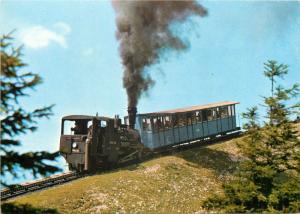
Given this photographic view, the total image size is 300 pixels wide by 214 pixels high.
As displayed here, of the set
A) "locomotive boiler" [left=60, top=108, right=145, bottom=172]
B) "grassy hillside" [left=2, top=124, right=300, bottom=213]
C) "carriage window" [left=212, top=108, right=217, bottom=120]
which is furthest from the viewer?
"carriage window" [left=212, top=108, right=217, bottom=120]

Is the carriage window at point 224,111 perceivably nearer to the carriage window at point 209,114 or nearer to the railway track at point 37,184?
the carriage window at point 209,114

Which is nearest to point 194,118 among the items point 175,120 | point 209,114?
point 209,114

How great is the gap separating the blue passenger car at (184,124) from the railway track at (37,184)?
687 centimetres

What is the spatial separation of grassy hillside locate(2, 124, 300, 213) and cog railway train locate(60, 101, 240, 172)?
1105 mm

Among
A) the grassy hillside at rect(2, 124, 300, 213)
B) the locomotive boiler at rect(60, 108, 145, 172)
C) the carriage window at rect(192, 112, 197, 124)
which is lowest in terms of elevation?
the grassy hillside at rect(2, 124, 300, 213)

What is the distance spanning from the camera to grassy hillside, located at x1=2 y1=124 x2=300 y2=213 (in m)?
18.3

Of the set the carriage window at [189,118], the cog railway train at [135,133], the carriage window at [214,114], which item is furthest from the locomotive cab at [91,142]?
the carriage window at [214,114]

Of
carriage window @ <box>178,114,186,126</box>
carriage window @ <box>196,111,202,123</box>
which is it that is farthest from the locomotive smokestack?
carriage window @ <box>196,111,202,123</box>

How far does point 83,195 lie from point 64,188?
136 centimetres

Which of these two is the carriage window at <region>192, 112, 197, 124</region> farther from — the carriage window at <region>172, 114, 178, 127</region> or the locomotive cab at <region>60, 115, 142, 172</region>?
the locomotive cab at <region>60, 115, 142, 172</region>

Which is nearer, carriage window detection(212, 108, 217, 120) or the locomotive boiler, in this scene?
the locomotive boiler

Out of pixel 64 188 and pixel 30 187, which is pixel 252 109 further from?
pixel 30 187

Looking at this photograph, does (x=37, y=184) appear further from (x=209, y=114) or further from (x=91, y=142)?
(x=209, y=114)

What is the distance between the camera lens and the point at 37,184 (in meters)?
20.9
